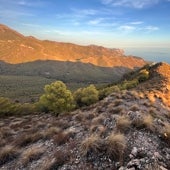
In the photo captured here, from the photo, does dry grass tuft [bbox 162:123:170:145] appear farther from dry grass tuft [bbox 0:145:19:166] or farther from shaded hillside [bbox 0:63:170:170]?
dry grass tuft [bbox 0:145:19:166]

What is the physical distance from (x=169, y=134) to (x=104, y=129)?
366 centimetres

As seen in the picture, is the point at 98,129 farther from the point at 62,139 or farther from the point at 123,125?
the point at 62,139

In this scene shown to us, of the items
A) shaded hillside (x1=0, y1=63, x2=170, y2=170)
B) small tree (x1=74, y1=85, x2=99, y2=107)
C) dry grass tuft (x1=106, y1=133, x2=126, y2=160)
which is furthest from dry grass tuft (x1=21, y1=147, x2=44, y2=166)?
small tree (x1=74, y1=85, x2=99, y2=107)

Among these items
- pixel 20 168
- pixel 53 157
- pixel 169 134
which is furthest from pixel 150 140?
pixel 20 168

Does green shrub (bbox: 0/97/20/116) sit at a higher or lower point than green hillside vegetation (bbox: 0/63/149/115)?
lower

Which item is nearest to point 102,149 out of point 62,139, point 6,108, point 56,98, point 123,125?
point 123,125

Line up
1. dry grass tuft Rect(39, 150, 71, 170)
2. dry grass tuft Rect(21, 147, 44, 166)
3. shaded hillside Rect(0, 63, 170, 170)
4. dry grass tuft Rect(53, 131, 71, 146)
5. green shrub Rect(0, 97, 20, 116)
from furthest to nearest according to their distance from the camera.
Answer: green shrub Rect(0, 97, 20, 116) → dry grass tuft Rect(53, 131, 71, 146) → dry grass tuft Rect(21, 147, 44, 166) → dry grass tuft Rect(39, 150, 71, 170) → shaded hillside Rect(0, 63, 170, 170)

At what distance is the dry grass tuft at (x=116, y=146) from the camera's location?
35.0 feet

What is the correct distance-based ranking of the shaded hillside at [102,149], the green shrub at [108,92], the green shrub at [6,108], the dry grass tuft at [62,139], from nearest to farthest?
the shaded hillside at [102,149] < the dry grass tuft at [62,139] < the green shrub at [6,108] < the green shrub at [108,92]

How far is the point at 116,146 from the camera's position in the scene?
11.0 meters

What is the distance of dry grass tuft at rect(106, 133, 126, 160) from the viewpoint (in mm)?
10653

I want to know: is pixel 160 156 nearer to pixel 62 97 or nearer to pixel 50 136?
pixel 50 136

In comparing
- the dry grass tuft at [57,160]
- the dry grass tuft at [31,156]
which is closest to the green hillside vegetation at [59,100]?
the dry grass tuft at [31,156]

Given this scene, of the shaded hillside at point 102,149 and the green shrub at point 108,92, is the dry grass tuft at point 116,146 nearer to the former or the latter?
the shaded hillside at point 102,149
